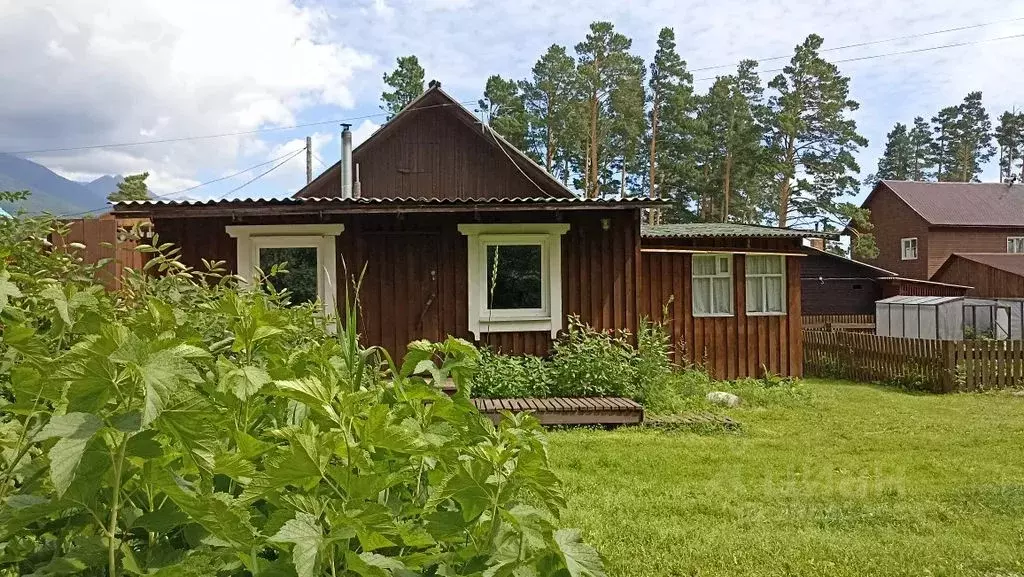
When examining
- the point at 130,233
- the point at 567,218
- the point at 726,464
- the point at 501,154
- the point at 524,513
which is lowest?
the point at 726,464

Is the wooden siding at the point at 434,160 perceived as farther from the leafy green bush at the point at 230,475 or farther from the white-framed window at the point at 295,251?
the leafy green bush at the point at 230,475

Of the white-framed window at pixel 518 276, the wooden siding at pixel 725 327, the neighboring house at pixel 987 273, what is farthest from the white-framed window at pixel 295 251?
the neighboring house at pixel 987 273

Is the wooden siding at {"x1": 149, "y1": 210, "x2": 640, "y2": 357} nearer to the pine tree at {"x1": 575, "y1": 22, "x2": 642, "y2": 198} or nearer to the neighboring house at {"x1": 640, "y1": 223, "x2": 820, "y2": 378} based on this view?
the neighboring house at {"x1": 640, "y1": 223, "x2": 820, "y2": 378}

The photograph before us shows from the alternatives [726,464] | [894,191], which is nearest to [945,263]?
[894,191]

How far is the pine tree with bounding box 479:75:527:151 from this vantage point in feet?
120

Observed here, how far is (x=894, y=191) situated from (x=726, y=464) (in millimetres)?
37670

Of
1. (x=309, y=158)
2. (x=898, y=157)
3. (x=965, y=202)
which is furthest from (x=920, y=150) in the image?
(x=309, y=158)

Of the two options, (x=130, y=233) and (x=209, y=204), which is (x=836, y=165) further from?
(x=130, y=233)

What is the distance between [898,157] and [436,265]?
2936 inches

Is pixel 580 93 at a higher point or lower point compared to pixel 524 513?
higher

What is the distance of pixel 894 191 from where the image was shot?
3716cm

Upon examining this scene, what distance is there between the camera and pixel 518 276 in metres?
9.60

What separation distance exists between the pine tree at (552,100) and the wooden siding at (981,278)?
20.0m

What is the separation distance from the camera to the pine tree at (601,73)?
36250 millimetres
